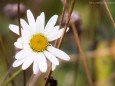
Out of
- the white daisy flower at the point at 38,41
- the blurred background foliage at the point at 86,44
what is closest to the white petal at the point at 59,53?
the white daisy flower at the point at 38,41

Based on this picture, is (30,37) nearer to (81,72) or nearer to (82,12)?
(81,72)

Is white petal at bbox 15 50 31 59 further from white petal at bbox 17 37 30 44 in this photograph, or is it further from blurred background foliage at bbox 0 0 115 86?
blurred background foliage at bbox 0 0 115 86

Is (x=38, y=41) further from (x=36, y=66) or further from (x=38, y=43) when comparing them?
(x=36, y=66)

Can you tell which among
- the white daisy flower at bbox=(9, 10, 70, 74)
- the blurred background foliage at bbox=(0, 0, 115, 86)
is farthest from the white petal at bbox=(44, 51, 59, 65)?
the blurred background foliage at bbox=(0, 0, 115, 86)

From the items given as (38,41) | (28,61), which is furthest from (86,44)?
(28,61)

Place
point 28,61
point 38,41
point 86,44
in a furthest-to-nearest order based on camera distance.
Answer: point 86,44
point 38,41
point 28,61
